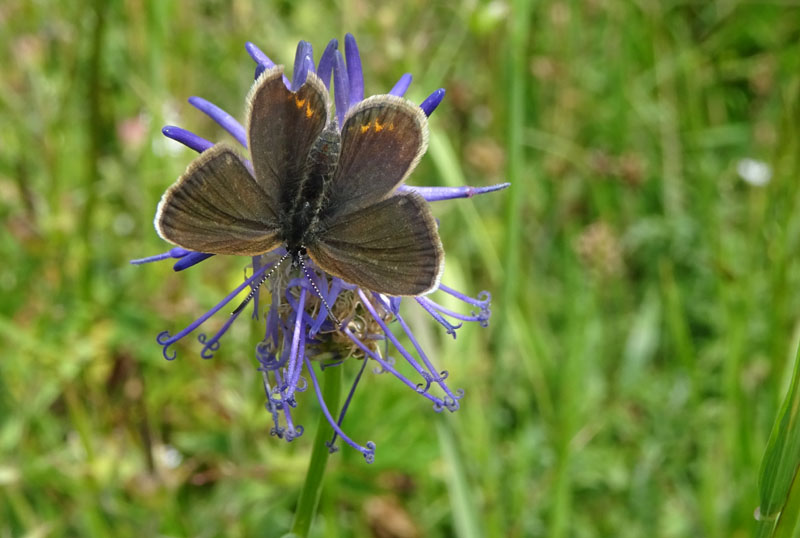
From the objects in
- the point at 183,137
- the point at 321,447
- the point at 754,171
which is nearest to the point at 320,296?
the point at 321,447

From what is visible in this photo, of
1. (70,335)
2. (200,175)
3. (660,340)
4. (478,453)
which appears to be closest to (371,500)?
(478,453)

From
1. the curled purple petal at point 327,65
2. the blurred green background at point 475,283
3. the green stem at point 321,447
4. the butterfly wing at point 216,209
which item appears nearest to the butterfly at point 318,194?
the butterfly wing at point 216,209

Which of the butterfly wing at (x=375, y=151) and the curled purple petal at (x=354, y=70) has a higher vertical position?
the curled purple petal at (x=354, y=70)

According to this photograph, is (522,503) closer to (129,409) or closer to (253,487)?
(253,487)

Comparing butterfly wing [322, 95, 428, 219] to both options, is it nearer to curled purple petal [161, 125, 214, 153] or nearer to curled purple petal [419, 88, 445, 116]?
curled purple petal [419, 88, 445, 116]

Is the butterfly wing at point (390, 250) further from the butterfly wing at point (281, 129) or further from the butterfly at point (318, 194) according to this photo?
the butterfly wing at point (281, 129)

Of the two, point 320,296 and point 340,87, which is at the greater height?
point 340,87

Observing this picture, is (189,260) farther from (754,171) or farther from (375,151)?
(754,171)
